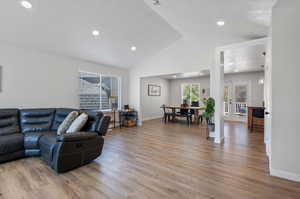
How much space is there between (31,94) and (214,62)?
16.3 ft

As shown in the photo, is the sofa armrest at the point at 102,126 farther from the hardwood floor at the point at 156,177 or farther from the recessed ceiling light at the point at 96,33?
the recessed ceiling light at the point at 96,33

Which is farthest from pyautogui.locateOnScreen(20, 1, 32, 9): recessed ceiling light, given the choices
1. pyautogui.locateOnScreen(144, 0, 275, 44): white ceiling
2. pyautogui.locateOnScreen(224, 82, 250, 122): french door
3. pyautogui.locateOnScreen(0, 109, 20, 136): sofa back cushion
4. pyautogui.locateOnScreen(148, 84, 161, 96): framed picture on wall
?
pyautogui.locateOnScreen(224, 82, 250, 122): french door

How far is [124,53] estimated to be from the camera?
5.17m

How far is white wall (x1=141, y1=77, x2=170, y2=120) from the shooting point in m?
7.71

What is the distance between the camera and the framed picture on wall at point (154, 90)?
319 inches

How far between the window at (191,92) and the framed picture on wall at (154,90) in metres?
1.56

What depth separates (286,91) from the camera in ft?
7.28

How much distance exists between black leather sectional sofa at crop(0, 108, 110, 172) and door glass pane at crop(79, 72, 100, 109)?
157 centimetres

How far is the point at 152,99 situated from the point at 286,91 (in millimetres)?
6314

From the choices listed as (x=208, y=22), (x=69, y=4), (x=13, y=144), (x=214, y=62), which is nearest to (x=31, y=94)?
(x=13, y=144)

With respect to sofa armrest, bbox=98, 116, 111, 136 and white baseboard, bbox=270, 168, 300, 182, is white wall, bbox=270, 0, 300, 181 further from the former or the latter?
sofa armrest, bbox=98, 116, 111, 136

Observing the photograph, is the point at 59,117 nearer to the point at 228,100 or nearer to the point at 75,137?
the point at 75,137

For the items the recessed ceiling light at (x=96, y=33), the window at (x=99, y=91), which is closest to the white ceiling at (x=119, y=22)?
the recessed ceiling light at (x=96, y=33)

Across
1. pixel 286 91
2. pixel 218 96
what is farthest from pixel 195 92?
pixel 286 91
